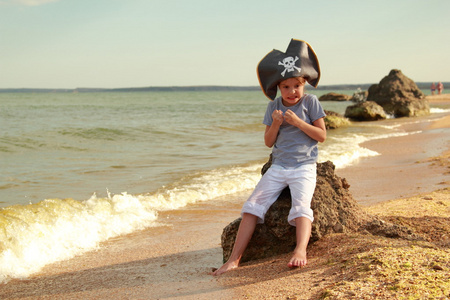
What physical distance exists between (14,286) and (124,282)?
1.15 meters

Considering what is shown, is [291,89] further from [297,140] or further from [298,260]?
[298,260]

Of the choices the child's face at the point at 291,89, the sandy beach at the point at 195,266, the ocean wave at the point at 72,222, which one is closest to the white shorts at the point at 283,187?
the sandy beach at the point at 195,266

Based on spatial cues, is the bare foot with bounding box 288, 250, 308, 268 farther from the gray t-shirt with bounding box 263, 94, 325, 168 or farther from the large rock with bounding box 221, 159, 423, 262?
the gray t-shirt with bounding box 263, 94, 325, 168

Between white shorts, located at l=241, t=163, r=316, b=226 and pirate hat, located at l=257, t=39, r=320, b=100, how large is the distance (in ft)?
2.43

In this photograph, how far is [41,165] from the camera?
10633 mm

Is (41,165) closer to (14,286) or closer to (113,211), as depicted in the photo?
(113,211)

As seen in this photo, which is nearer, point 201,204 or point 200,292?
point 200,292

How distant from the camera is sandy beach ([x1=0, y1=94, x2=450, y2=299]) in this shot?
313 centimetres

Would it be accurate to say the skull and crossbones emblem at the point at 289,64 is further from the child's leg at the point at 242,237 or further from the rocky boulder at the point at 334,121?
the rocky boulder at the point at 334,121

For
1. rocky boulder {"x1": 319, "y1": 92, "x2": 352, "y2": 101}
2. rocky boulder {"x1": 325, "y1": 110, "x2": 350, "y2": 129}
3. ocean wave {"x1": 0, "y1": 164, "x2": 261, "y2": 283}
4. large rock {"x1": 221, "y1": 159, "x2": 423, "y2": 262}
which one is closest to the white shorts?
large rock {"x1": 221, "y1": 159, "x2": 423, "y2": 262}

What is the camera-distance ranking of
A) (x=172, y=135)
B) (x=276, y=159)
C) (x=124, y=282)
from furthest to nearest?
1. (x=172, y=135)
2. (x=276, y=159)
3. (x=124, y=282)

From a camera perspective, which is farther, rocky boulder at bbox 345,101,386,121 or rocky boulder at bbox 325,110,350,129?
rocky boulder at bbox 345,101,386,121

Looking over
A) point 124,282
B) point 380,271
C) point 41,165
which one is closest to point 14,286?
point 124,282

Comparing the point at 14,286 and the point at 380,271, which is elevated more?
the point at 380,271
